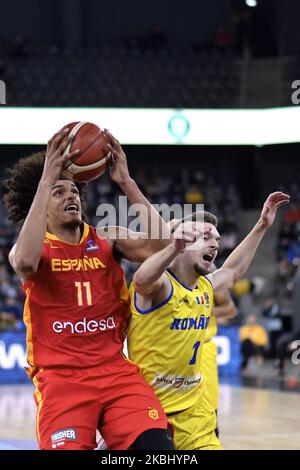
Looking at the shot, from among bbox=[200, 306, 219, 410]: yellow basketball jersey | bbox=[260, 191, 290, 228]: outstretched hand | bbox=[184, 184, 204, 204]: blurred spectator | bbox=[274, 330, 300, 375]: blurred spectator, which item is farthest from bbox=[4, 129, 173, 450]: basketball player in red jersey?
bbox=[184, 184, 204, 204]: blurred spectator

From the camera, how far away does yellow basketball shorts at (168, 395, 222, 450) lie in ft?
15.6

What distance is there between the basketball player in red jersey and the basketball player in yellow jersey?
155 mm

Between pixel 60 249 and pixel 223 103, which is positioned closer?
pixel 60 249

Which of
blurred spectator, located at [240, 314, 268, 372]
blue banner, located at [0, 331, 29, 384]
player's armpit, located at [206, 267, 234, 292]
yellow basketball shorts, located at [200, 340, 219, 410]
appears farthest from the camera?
blurred spectator, located at [240, 314, 268, 372]

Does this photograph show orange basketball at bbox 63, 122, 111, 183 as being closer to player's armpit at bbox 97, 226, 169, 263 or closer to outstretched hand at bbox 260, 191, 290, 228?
player's armpit at bbox 97, 226, 169, 263

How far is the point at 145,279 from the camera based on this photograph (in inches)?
169

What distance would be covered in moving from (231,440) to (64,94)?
49.9 ft

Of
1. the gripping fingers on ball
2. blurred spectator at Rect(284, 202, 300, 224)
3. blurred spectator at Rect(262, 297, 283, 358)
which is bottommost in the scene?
blurred spectator at Rect(262, 297, 283, 358)

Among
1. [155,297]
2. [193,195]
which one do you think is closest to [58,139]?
[155,297]

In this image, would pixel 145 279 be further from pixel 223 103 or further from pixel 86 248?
pixel 223 103

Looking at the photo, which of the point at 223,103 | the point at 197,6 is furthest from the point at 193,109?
the point at 197,6

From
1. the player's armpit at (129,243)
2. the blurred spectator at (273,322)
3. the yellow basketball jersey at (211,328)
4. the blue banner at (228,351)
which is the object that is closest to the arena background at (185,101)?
the blurred spectator at (273,322)

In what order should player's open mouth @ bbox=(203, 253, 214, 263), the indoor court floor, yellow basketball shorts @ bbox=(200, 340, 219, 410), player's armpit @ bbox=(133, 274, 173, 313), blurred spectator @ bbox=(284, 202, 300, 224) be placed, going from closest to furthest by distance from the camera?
player's armpit @ bbox=(133, 274, 173, 313), player's open mouth @ bbox=(203, 253, 214, 263), yellow basketball shorts @ bbox=(200, 340, 219, 410), the indoor court floor, blurred spectator @ bbox=(284, 202, 300, 224)

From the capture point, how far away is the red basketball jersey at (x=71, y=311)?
14.1 feet
